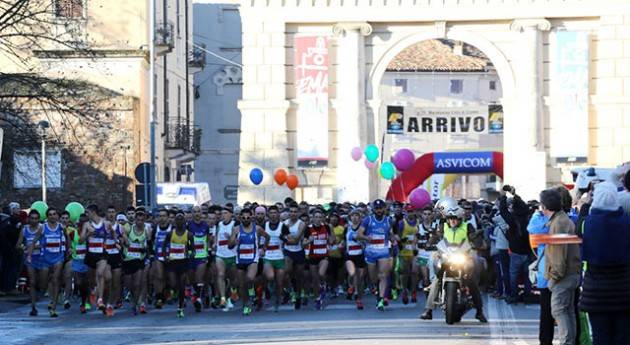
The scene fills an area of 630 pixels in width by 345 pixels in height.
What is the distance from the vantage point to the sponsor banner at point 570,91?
4881 centimetres

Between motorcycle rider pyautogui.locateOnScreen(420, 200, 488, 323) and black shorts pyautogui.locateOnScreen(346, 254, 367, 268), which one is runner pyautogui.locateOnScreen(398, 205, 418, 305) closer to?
black shorts pyautogui.locateOnScreen(346, 254, 367, 268)

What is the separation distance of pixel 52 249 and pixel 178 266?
221cm

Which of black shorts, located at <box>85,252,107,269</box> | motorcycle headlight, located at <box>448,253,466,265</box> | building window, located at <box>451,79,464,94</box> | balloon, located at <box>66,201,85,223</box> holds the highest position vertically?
building window, located at <box>451,79,464,94</box>

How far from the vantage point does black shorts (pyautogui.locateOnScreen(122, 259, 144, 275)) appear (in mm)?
26828

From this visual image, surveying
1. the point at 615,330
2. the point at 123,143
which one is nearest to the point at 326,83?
the point at 123,143

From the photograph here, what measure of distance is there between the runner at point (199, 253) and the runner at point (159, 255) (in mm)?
494

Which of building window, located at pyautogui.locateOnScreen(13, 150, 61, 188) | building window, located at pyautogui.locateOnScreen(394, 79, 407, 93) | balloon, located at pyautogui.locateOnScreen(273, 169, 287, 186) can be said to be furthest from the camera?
building window, located at pyautogui.locateOnScreen(394, 79, 407, 93)

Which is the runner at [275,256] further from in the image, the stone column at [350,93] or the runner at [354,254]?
the stone column at [350,93]

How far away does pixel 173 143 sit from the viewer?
59.8 m

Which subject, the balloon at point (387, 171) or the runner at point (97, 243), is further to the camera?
the balloon at point (387, 171)

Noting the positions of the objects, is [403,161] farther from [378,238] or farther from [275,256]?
[275,256]

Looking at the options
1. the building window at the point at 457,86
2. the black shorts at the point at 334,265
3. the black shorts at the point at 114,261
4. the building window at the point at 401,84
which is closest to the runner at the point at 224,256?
the black shorts at the point at 114,261

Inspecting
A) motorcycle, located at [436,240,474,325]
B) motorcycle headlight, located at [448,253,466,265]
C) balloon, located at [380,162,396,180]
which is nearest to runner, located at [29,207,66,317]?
motorcycle, located at [436,240,474,325]

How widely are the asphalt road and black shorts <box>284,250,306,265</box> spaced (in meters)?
0.90
